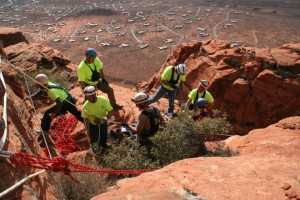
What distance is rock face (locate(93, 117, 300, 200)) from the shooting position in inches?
134

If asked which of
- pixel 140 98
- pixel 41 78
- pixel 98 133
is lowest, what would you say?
pixel 98 133

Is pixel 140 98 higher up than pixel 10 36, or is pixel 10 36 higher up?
pixel 140 98

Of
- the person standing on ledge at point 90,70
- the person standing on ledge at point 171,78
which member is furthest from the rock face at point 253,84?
the person standing on ledge at point 90,70

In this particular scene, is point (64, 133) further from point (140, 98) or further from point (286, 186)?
point (286, 186)

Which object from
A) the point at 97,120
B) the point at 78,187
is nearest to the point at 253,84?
the point at 97,120

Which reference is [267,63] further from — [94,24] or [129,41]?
[94,24]

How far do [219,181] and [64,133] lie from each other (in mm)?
5240

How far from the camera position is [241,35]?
136 feet

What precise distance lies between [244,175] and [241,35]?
40544 millimetres

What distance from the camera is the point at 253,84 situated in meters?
12.8

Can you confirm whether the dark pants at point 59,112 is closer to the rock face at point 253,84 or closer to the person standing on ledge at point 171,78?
the person standing on ledge at point 171,78

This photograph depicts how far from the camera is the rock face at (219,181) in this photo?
3.41 m

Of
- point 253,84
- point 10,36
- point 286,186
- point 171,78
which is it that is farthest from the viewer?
point 10,36

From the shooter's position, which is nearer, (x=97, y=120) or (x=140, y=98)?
(x=140, y=98)
